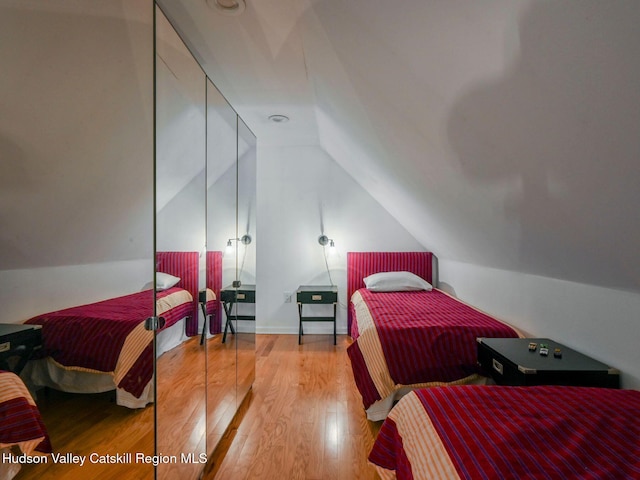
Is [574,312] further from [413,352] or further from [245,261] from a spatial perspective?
[245,261]

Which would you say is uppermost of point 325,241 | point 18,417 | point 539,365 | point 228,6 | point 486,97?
point 228,6

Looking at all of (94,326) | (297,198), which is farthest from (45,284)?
(297,198)

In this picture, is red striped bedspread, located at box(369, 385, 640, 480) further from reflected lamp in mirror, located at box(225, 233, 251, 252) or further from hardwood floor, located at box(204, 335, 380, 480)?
reflected lamp in mirror, located at box(225, 233, 251, 252)

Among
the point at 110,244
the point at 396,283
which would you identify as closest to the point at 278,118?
the point at 396,283

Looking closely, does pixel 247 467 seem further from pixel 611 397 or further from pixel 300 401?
pixel 611 397

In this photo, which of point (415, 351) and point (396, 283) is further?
point (396, 283)

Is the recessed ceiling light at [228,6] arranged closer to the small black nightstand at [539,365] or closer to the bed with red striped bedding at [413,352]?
the bed with red striped bedding at [413,352]

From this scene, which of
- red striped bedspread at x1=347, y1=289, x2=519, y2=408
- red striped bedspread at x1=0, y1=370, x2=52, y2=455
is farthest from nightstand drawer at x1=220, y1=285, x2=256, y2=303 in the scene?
red striped bedspread at x1=0, y1=370, x2=52, y2=455

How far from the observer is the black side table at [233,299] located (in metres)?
2.13

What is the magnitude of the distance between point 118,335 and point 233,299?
37.0 inches

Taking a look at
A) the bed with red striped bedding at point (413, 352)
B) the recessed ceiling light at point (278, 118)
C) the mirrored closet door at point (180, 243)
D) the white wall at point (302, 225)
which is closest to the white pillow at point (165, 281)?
the mirrored closet door at point (180, 243)

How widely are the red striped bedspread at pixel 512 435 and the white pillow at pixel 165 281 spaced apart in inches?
44.0

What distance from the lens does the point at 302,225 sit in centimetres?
442

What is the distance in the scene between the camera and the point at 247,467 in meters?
1.80
